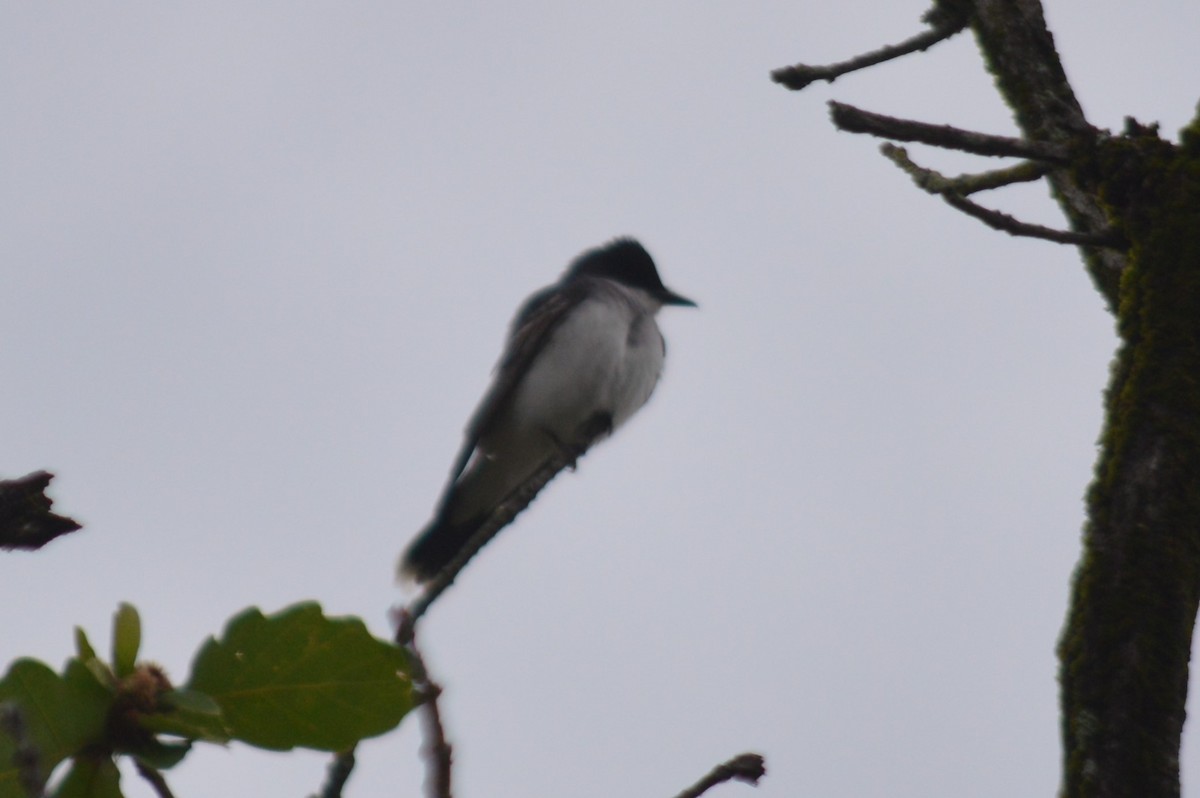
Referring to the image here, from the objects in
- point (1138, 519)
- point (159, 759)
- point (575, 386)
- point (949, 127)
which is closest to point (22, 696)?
point (159, 759)

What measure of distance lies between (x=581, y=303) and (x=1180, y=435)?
6190 mm

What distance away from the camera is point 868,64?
454cm

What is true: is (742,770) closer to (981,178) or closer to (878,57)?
(981,178)

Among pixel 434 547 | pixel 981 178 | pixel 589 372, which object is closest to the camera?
pixel 981 178

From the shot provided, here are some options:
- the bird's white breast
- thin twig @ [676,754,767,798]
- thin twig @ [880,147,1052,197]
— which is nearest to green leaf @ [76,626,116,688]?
thin twig @ [676,754,767,798]

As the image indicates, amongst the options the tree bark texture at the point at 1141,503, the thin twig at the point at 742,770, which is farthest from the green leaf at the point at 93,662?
the tree bark texture at the point at 1141,503

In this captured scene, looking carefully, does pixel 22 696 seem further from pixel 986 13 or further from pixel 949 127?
pixel 986 13

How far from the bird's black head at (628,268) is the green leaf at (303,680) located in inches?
330

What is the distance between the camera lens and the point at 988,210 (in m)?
3.50

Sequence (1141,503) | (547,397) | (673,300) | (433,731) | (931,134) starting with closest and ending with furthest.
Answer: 1. (433,731)
2. (1141,503)
3. (931,134)
4. (547,397)
5. (673,300)

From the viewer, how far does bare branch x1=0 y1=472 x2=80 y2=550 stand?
1257 millimetres

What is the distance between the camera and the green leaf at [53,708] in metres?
1.53

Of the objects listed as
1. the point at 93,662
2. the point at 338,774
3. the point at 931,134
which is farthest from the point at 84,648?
the point at 931,134

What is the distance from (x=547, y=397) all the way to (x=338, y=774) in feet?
22.7
